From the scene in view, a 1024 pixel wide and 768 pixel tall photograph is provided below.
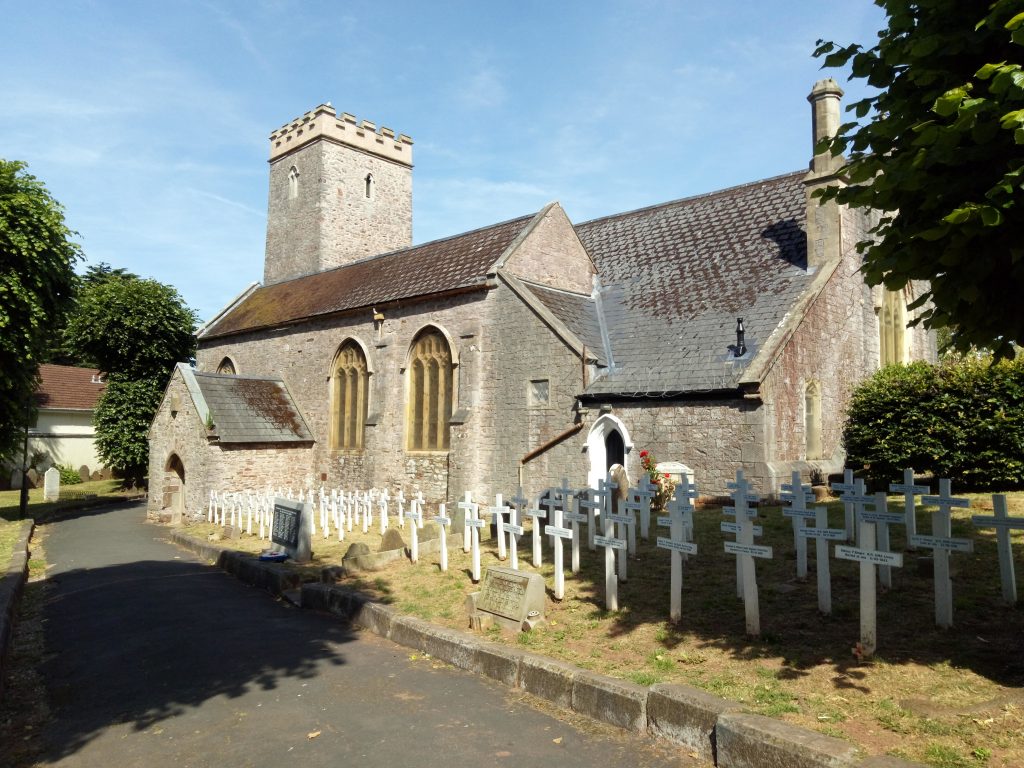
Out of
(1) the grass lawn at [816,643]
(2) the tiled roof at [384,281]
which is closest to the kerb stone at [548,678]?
(1) the grass lawn at [816,643]

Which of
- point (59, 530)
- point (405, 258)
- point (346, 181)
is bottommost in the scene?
point (59, 530)

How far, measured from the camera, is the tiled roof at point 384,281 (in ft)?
67.3

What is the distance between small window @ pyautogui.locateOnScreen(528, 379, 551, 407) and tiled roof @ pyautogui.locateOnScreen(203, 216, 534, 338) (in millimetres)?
3343

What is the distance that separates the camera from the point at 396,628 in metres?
7.88

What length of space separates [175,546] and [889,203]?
55.7 feet

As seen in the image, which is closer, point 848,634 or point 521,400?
point 848,634

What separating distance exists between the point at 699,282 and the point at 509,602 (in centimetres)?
1262

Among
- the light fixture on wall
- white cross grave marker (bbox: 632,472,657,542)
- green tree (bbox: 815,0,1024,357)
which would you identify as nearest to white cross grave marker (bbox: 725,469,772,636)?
green tree (bbox: 815,0,1024,357)

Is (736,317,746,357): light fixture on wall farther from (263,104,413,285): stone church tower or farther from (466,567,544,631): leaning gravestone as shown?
(263,104,413,285): stone church tower

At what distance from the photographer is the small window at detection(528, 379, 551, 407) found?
17.5m

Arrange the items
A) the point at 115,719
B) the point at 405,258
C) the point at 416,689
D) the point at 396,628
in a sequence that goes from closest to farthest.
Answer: the point at 115,719
the point at 416,689
the point at 396,628
the point at 405,258

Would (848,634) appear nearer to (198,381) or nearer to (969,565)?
(969,565)

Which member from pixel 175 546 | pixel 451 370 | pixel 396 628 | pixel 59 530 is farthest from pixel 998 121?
pixel 59 530

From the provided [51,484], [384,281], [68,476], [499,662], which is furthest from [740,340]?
[68,476]
